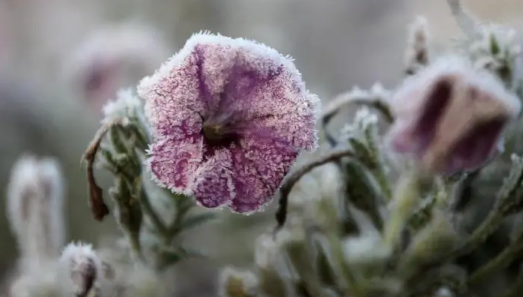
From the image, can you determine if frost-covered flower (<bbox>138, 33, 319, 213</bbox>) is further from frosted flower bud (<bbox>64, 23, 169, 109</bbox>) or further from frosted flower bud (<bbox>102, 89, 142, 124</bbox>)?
frosted flower bud (<bbox>64, 23, 169, 109</bbox>)

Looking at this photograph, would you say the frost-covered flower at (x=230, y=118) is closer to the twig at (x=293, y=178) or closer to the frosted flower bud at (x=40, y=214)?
the twig at (x=293, y=178)

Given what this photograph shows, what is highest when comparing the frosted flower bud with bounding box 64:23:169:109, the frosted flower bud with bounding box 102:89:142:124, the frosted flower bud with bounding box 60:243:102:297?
the frosted flower bud with bounding box 64:23:169:109

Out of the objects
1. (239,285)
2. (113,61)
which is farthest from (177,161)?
(113,61)

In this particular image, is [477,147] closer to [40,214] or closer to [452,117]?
[452,117]

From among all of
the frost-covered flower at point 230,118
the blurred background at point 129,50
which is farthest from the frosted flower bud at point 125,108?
the blurred background at point 129,50

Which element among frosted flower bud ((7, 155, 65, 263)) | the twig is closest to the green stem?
the twig

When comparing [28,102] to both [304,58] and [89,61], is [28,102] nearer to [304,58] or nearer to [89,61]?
[89,61]


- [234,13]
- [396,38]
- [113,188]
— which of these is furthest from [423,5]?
[113,188]
